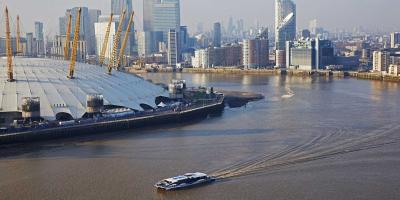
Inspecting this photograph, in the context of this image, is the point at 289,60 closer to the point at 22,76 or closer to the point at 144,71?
the point at 144,71

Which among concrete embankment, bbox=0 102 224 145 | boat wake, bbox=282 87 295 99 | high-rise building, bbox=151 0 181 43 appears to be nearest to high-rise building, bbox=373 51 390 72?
boat wake, bbox=282 87 295 99

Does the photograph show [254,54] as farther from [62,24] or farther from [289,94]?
[62,24]

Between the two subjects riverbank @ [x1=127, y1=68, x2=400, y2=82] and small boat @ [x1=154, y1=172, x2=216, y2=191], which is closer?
small boat @ [x1=154, y1=172, x2=216, y2=191]

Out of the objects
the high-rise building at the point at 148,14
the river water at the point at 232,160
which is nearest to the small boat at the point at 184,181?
the river water at the point at 232,160

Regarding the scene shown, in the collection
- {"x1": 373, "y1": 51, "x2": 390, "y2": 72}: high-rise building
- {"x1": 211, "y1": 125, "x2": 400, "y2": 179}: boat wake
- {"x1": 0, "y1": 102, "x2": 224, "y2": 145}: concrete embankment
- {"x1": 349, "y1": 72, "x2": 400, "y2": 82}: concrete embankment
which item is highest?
{"x1": 373, "y1": 51, "x2": 390, "y2": 72}: high-rise building

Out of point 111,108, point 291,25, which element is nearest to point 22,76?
point 111,108

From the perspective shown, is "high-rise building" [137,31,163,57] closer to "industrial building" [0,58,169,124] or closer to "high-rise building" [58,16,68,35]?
"high-rise building" [58,16,68,35]

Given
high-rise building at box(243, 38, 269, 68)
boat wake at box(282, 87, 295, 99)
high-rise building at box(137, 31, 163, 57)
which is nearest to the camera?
boat wake at box(282, 87, 295, 99)

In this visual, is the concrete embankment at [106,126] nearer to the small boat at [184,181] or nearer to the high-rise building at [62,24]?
the small boat at [184,181]

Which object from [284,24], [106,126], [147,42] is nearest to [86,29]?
[147,42]
